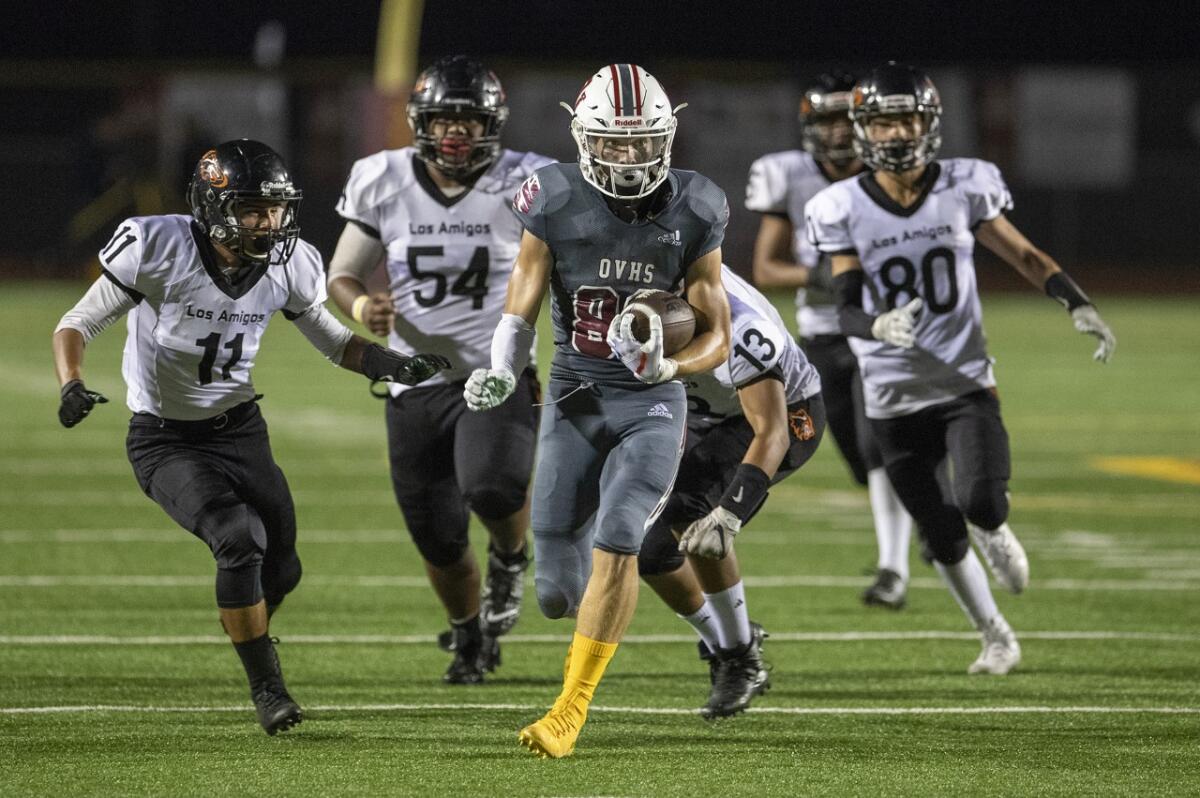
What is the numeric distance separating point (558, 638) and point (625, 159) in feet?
7.76

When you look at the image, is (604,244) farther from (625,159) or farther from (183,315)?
(183,315)

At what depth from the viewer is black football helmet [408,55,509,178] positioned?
249 inches

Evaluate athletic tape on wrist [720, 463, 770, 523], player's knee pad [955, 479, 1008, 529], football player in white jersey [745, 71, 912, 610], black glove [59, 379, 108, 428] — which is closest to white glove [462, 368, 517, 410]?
athletic tape on wrist [720, 463, 770, 523]

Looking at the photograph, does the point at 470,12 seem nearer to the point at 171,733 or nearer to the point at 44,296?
the point at 44,296

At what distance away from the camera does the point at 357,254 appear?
6.50m

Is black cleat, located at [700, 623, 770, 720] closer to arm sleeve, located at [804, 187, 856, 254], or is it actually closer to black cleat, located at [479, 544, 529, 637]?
black cleat, located at [479, 544, 529, 637]

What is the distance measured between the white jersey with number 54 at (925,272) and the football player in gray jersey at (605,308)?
140 cm

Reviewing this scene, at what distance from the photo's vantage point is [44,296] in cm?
2467

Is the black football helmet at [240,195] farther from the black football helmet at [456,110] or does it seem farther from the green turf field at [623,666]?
the green turf field at [623,666]

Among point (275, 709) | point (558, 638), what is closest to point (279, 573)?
point (275, 709)

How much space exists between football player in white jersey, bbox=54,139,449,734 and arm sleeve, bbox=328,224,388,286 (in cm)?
93

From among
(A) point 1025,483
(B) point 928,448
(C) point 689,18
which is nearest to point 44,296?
(C) point 689,18

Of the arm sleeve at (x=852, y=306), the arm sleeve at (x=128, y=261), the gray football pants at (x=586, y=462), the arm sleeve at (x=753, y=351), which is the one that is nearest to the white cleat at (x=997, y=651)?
the arm sleeve at (x=852, y=306)

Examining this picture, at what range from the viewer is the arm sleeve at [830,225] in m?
6.56
